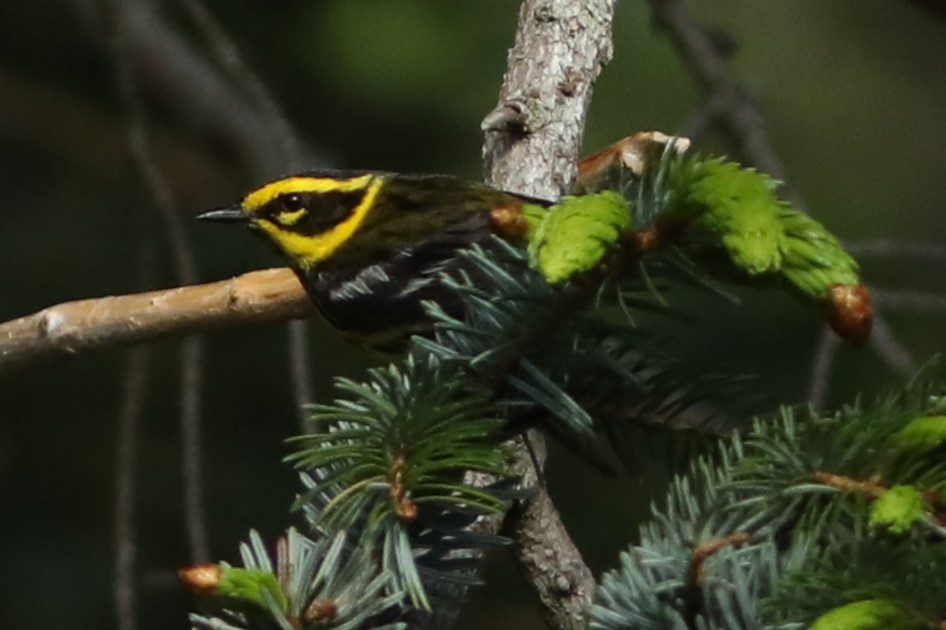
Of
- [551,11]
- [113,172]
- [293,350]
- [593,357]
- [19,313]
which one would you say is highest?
[113,172]

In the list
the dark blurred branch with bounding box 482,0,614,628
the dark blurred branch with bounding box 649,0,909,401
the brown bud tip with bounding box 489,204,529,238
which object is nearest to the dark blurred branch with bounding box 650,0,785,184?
the dark blurred branch with bounding box 649,0,909,401

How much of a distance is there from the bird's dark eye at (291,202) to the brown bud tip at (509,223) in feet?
3.19

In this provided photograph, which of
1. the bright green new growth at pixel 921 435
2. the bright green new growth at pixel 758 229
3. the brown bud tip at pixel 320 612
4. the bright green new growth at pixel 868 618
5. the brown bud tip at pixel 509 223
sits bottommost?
the bright green new growth at pixel 868 618

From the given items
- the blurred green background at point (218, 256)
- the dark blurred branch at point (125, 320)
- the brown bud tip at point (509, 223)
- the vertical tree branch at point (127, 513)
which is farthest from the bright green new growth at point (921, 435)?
the blurred green background at point (218, 256)

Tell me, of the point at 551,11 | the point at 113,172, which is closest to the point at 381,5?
the point at 113,172

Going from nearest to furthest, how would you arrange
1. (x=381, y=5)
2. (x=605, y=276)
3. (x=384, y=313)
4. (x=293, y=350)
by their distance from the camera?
(x=605, y=276), (x=384, y=313), (x=293, y=350), (x=381, y=5)

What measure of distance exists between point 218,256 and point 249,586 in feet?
8.71

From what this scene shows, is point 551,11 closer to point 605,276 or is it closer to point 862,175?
point 605,276

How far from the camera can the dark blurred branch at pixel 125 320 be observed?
1.88 metres

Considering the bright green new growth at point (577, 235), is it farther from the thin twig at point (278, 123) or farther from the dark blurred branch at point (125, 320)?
the thin twig at point (278, 123)

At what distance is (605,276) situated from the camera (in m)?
1.06

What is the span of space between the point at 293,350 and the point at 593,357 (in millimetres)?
1479

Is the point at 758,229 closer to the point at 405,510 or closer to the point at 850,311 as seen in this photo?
the point at 850,311

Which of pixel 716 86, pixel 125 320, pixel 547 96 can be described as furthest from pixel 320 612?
pixel 716 86
